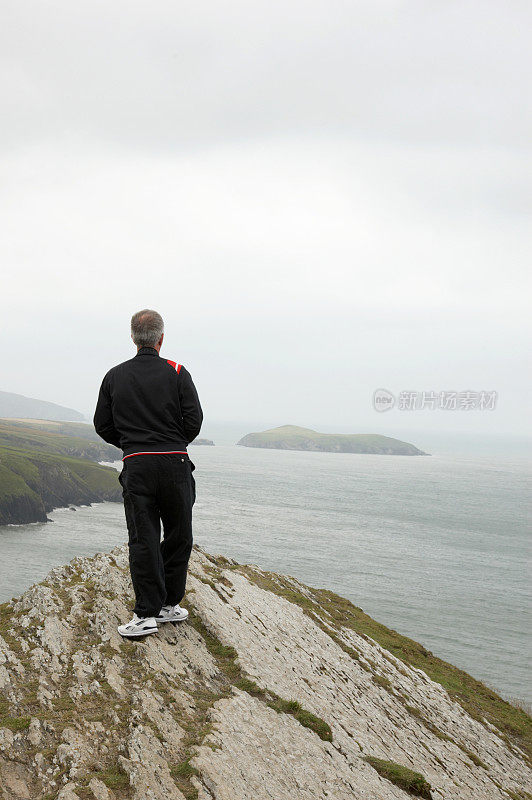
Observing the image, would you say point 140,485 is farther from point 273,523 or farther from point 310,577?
point 273,523

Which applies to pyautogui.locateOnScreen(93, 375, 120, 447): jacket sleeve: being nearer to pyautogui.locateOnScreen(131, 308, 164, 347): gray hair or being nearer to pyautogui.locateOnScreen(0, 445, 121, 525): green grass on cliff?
pyautogui.locateOnScreen(131, 308, 164, 347): gray hair

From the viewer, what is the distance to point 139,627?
27.6 ft

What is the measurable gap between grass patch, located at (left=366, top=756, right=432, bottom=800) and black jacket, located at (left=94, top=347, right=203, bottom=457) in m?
6.42

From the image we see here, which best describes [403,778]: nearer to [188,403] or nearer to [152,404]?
[188,403]

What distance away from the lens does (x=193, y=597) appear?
11.0 meters

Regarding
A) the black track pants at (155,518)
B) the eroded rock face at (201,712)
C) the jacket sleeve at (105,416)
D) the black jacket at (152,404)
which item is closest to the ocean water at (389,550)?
the eroded rock face at (201,712)

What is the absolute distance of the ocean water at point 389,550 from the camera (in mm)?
48625

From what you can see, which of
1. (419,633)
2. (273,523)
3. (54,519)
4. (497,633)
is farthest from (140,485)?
(54,519)

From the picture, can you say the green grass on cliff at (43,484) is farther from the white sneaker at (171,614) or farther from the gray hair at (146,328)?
the gray hair at (146,328)

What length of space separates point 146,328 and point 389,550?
3090 inches

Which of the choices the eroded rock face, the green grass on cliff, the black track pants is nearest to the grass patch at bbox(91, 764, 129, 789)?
the eroded rock face

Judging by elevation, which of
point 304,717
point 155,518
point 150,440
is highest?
point 150,440

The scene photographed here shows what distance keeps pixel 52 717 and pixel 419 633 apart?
47355mm

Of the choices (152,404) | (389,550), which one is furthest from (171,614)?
(389,550)
